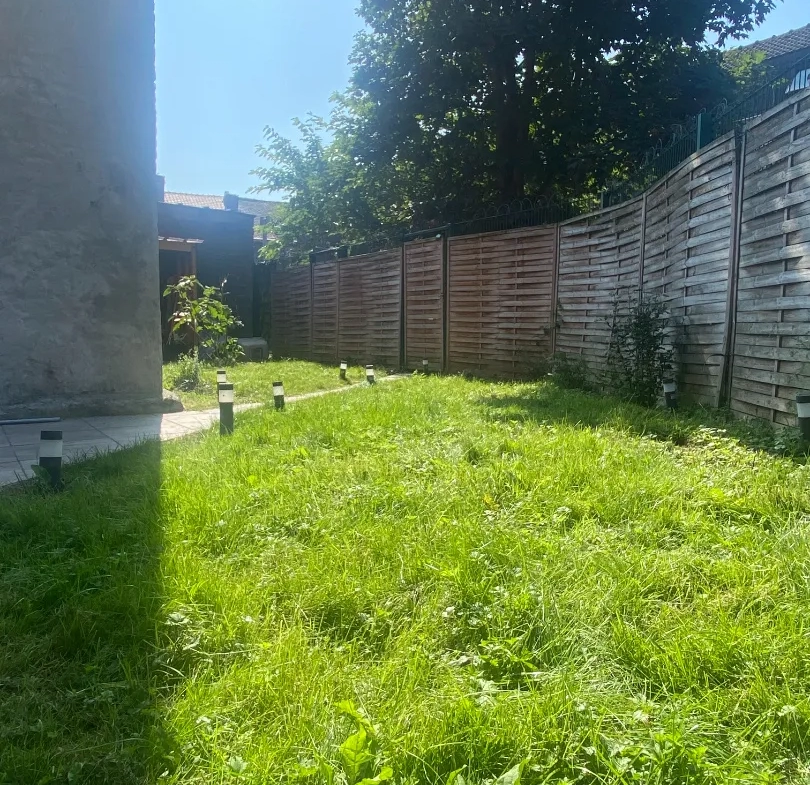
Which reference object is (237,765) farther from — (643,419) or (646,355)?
(646,355)

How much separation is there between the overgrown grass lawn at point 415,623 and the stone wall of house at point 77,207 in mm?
3741

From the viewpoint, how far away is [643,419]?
5.29 m

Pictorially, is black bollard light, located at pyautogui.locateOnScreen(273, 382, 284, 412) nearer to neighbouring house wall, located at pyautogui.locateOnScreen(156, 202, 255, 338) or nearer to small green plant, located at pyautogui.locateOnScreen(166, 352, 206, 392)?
small green plant, located at pyautogui.locateOnScreen(166, 352, 206, 392)

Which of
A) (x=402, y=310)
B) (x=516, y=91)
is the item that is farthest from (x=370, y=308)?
(x=516, y=91)

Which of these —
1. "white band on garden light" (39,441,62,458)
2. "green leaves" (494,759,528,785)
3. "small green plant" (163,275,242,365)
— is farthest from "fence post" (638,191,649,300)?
"small green plant" (163,275,242,365)

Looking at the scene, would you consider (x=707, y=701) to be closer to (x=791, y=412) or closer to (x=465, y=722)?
(x=465, y=722)

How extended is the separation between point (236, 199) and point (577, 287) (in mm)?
20607

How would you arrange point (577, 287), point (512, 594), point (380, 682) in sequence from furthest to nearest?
point (577, 287) < point (512, 594) < point (380, 682)

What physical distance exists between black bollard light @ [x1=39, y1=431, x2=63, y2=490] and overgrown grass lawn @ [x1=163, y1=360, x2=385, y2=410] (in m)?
3.95

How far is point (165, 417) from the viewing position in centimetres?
742

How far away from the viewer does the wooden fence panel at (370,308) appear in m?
13.6

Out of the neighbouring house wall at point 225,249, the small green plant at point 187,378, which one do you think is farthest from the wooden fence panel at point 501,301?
the neighbouring house wall at point 225,249

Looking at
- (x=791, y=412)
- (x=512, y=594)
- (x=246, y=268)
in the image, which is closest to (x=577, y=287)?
(x=791, y=412)

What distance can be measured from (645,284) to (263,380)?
6.25 meters
